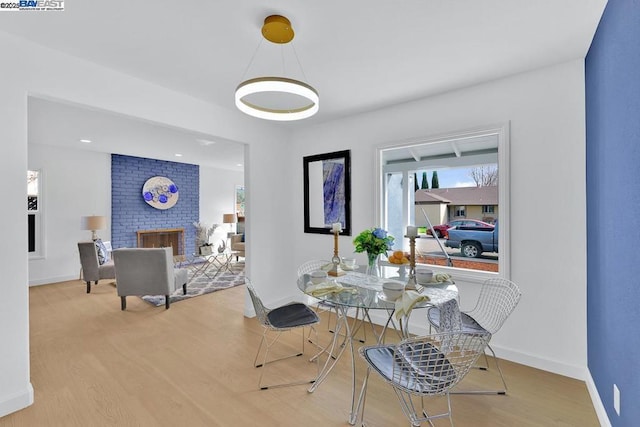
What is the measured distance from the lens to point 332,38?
205 cm

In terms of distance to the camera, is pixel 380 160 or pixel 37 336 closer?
pixel 37 336

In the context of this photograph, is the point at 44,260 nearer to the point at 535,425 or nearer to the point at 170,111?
the point at 170,111

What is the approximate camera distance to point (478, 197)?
117 inches

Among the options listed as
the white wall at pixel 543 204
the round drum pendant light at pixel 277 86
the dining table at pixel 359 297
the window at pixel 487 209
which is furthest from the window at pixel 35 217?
the window at pixel 487 209

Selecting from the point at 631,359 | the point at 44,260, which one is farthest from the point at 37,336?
the point at 631,359

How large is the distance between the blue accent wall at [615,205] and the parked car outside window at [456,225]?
89cm

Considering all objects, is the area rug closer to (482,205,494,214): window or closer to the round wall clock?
the round wall clock

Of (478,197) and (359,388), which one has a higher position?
(478,197)

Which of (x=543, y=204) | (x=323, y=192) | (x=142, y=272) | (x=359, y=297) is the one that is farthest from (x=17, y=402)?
(x=543, y=204)

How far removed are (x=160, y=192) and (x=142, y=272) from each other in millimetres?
3557

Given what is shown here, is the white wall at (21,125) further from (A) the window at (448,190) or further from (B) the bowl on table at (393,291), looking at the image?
(A) the window at (448,190)

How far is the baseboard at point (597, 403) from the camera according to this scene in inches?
70.3

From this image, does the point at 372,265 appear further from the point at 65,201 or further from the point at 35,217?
Answer: the point at 35,217

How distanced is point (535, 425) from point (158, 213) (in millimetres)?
7469
